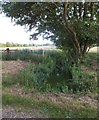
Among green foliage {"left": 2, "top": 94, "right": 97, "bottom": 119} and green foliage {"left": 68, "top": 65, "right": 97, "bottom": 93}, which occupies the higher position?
green foliage {"left": 68, "top": 65, "right": 97, "bottom": 93}

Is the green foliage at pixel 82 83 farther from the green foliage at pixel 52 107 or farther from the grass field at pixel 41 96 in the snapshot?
the green foliage at pixel 52 107

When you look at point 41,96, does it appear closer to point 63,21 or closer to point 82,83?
point 82,83

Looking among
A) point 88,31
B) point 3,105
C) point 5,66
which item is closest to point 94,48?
point 88,31

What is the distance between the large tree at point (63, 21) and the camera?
20.4 ft

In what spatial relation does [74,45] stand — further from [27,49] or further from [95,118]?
[95,118]

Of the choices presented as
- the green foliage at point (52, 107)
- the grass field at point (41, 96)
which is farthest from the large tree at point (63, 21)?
the green foliage at point (52, 107)

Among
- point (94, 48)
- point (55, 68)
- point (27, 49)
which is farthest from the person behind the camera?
point (94, 48)

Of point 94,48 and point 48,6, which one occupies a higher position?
point 48,6

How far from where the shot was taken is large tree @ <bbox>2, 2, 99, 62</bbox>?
20.4 ft

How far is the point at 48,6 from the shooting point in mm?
6102

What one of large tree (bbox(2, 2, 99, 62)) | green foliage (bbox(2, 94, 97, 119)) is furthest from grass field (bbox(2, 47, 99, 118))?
large tree (bbox(2, 2, 99, 62))

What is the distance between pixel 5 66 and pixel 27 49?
131 cm

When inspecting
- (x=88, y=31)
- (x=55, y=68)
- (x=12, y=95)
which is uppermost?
(x=88, y=31)

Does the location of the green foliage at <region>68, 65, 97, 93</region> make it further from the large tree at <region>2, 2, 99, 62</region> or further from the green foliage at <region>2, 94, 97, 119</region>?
the large tree at <region>2, 2, 99, 62</region>
